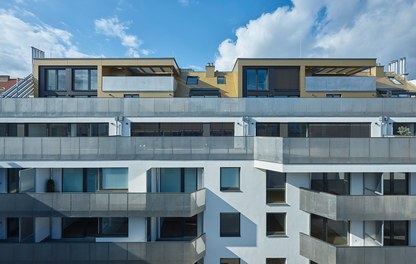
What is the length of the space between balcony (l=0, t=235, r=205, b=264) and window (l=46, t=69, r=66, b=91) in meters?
12.1

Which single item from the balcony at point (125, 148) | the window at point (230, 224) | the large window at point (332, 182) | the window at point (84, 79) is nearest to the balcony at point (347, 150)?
the large window at point (332, 182)

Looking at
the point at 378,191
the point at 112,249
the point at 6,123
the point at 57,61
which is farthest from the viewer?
the point at 57,61

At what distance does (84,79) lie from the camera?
57.7 feet

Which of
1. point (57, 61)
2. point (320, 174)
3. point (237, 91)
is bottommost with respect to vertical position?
point (320, 174)

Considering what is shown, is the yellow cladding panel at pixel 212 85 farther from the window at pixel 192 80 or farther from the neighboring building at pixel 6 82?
the neighboring building at pixel 6 82

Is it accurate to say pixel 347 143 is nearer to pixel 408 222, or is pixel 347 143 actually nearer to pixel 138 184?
pixel 408 222

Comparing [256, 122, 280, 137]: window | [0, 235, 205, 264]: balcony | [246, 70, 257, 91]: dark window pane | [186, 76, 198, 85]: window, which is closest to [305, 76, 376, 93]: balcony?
[246, 70, 257, 91]: dark window pane

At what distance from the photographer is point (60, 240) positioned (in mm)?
11055

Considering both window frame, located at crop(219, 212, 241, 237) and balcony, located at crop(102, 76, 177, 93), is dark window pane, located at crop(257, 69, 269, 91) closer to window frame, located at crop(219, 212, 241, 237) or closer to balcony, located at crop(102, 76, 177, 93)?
balcony, located at crop(102, 76, 177, 93)

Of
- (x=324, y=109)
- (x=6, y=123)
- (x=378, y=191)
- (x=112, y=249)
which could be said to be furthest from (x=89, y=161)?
(x=378, y=191)

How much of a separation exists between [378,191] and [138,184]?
11787 mm

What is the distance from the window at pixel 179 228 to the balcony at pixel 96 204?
1946 mm

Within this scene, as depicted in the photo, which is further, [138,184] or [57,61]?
[57,61]

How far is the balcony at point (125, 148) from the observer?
1063 cm
